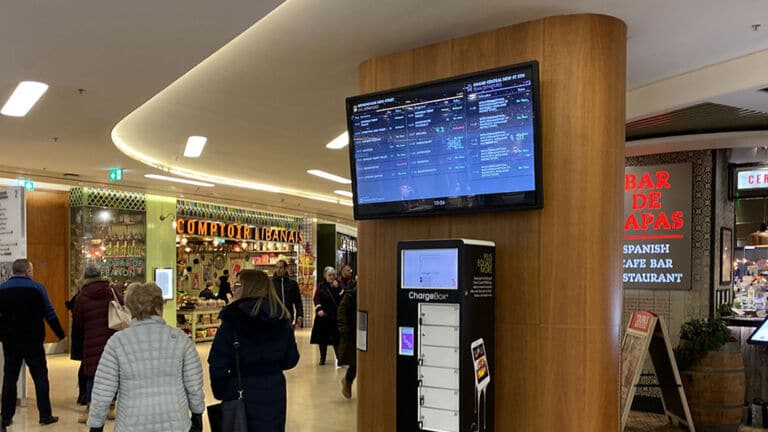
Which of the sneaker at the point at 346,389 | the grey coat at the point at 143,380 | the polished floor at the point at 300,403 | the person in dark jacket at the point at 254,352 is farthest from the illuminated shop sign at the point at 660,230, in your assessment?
the grey coat at the point at 143,380

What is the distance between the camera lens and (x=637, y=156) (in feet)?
26.6

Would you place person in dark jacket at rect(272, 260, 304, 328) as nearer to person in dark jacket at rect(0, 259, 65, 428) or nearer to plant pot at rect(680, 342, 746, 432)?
person in dark jacket at rect(0, 259, 65, 428)

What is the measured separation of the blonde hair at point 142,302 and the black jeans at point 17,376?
391cm

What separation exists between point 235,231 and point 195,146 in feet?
26.6

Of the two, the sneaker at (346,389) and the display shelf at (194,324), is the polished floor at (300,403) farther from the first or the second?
the display shelf at (194,324)

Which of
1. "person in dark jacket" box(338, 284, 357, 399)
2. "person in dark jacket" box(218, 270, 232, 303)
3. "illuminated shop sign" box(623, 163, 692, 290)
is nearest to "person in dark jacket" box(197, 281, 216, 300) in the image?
"person in dark jacket" box(218, 270, 232, 303)

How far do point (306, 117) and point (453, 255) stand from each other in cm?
381

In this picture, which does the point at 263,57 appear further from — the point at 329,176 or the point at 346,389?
the point at 329,176

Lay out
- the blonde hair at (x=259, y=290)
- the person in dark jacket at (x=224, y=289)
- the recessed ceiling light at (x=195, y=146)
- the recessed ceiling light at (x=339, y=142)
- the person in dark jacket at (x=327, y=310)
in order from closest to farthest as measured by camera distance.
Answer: the blonde hair at (x=259, y=290) → the recessed ceiling light at (x=339, y=142) → the recessed ceiling light at (x=195, y=146) → the person in dark jacket at (x=327, y=310) → the person in dark jacket at (x=224, y=289)

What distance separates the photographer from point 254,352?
4121 mm

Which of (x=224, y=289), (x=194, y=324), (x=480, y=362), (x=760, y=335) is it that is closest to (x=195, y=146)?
(x=480, y=362)

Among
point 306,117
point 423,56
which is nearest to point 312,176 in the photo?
point 306,117

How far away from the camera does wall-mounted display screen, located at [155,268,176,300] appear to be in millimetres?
14336

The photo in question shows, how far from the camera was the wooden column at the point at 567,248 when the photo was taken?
4.16 meters
